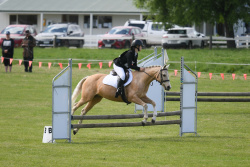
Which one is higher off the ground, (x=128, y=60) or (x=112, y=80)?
(x=128, y=60)

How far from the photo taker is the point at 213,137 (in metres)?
12.9

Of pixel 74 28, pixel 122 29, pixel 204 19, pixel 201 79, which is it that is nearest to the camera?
pixel 201 79

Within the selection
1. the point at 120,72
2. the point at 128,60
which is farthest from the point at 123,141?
the point at 128,60

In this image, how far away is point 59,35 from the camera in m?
39.2

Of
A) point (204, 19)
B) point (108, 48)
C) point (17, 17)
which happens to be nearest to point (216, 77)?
point (204, 19)

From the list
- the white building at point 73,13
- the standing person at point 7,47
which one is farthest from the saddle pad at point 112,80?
the white building at point 73,13

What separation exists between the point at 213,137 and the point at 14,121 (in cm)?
564

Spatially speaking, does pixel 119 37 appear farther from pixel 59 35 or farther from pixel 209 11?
pixel 209 11

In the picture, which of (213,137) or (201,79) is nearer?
(213,137)

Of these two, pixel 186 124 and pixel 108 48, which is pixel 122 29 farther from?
pixel 186 124

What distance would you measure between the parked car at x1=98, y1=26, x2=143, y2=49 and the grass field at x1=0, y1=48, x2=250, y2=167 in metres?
15.0

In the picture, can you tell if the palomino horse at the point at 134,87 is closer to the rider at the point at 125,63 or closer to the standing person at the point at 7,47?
the rider at the point at 125,63

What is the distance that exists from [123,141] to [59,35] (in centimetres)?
2782

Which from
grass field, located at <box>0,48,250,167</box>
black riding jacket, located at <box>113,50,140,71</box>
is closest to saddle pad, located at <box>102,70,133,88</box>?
black riding jacket, located at <box>113,50,140,71</box>
